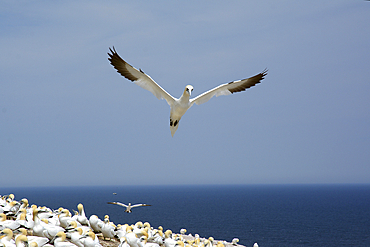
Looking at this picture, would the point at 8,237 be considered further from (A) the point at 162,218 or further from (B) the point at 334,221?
(B) the point at 334,221

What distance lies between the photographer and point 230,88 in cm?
1277

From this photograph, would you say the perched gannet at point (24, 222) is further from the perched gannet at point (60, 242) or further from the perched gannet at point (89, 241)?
the perched gannet at point (89, 241)

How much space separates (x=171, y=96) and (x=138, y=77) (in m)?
1.22

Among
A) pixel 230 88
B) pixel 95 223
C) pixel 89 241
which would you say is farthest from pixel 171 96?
pixel 89 241

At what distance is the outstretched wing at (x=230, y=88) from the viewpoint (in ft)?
40.7

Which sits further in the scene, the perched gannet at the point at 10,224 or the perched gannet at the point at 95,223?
the perched gannet at the point at 95,223

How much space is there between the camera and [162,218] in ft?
266

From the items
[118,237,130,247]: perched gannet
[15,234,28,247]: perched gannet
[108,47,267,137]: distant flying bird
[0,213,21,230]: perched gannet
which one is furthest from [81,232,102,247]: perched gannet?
[108,47,267,137]: distant flying bird

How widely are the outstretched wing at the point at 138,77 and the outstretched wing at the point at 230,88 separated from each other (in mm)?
1090

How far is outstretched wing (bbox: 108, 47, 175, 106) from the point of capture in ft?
36.1

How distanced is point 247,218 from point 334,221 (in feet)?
64.9

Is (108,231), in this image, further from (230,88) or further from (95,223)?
(230,88)

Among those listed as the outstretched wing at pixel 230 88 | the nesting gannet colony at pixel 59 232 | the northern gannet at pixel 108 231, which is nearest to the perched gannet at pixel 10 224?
the nesting gannet colony at pixel 59 232

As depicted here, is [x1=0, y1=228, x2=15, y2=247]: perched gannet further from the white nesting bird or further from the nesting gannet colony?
the white nesting bird
